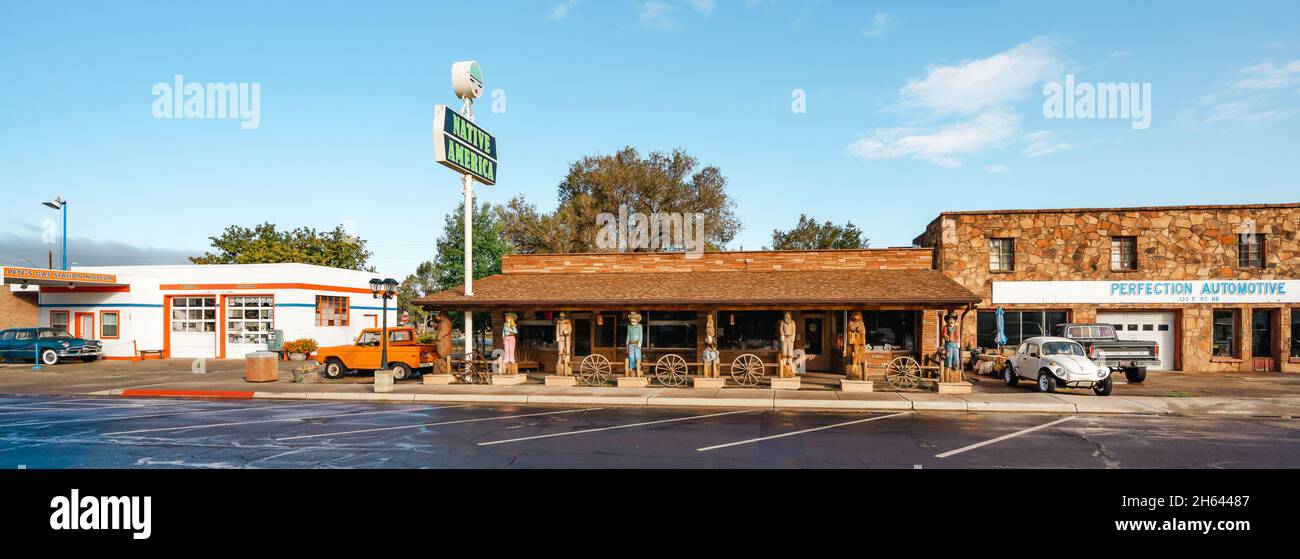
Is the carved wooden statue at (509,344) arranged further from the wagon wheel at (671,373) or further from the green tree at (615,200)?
the green tree at (615,200)

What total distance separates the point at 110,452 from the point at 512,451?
21.7ft

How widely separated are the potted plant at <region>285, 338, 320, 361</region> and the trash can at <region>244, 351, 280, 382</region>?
9.66 metres

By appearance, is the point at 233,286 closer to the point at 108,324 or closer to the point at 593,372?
the point at 108,324

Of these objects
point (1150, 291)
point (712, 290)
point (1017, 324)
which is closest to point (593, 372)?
point (712, 290)

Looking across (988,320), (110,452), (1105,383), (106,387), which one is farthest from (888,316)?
(106,387)

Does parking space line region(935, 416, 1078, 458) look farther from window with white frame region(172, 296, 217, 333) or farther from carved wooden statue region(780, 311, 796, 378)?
window with white frame region(172, 296, 217, 333)

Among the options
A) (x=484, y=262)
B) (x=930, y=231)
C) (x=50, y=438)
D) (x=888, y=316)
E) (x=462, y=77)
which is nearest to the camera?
(x=50, y=438)

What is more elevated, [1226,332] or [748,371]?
[1226,332]

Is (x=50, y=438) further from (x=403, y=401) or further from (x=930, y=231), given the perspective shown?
(x=930, y=231)

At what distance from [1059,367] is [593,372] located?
1325 cm

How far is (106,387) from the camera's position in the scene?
20.5m

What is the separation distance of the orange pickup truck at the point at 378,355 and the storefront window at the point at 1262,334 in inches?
1155

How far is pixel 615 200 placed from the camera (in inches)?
1843

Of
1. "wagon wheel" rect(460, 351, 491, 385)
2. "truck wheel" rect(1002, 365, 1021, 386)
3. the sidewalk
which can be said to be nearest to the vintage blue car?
the sidewalk
